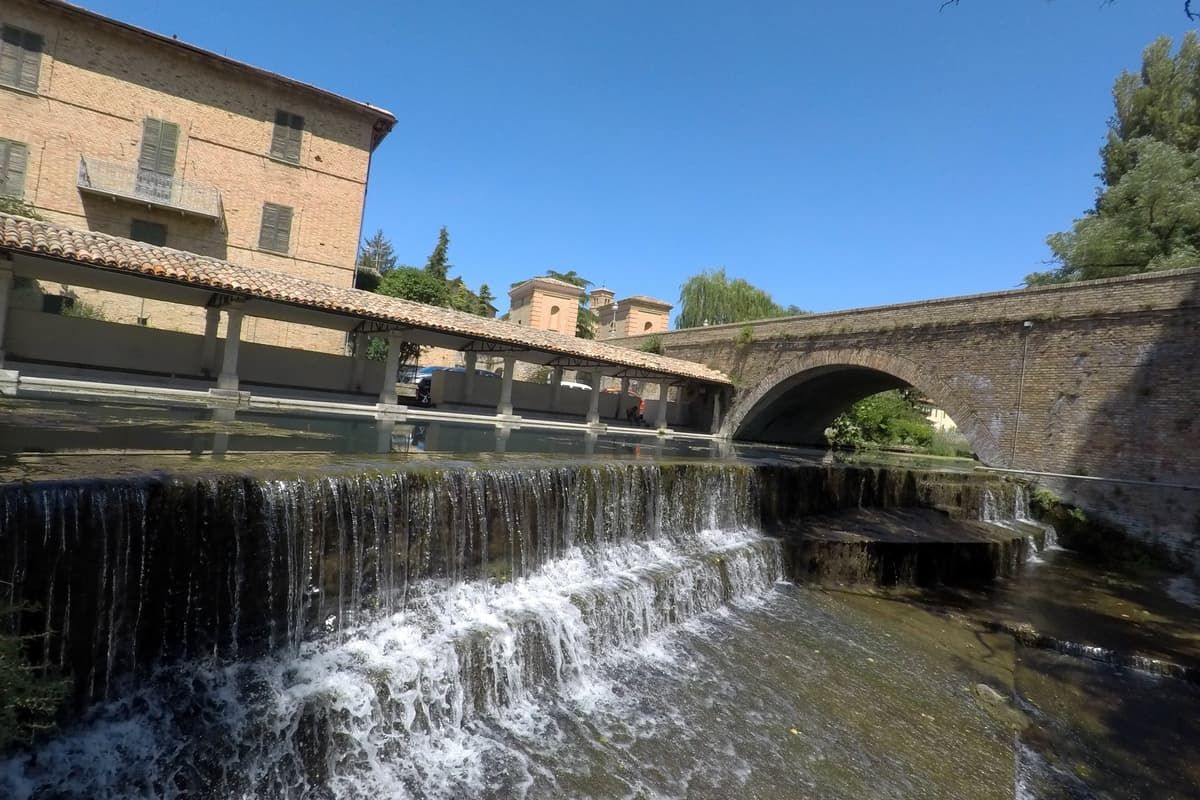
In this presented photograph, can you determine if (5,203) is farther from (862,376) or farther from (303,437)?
(862,376)

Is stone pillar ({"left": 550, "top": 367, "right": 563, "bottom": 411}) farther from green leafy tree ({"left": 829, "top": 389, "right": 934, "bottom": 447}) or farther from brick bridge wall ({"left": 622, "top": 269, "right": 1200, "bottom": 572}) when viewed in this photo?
green leafy tree ({"left": 829, "top": 389, "right": 934, "bottom": 447})

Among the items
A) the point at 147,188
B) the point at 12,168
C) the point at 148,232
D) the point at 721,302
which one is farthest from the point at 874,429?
the point at 12,168

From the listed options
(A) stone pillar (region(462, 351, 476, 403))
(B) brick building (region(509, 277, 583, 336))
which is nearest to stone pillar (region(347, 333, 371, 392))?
(A) stone pillar (region(462, 351, 476, 403))

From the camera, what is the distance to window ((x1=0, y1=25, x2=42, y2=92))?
596 inches

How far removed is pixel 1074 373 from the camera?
13.2m

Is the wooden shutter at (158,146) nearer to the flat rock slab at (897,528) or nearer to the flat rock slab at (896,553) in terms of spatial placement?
the flat rock slab at (896,553)

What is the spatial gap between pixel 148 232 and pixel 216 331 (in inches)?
196

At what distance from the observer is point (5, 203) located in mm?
13852

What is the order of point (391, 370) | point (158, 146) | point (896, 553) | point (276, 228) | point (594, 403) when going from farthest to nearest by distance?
point (594, 403) < point (276, 228) < point (158, 146) < point (391, 370) < point (896, 553)

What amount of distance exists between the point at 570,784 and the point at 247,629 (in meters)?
2.58

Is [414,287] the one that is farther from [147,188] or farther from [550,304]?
[147,188]

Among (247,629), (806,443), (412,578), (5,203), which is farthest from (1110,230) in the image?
(5,203)

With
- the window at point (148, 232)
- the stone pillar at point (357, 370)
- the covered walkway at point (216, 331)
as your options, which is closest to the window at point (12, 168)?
the window at point (148, 232)

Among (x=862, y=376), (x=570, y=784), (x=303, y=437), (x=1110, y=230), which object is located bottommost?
(x=570, y=784)
